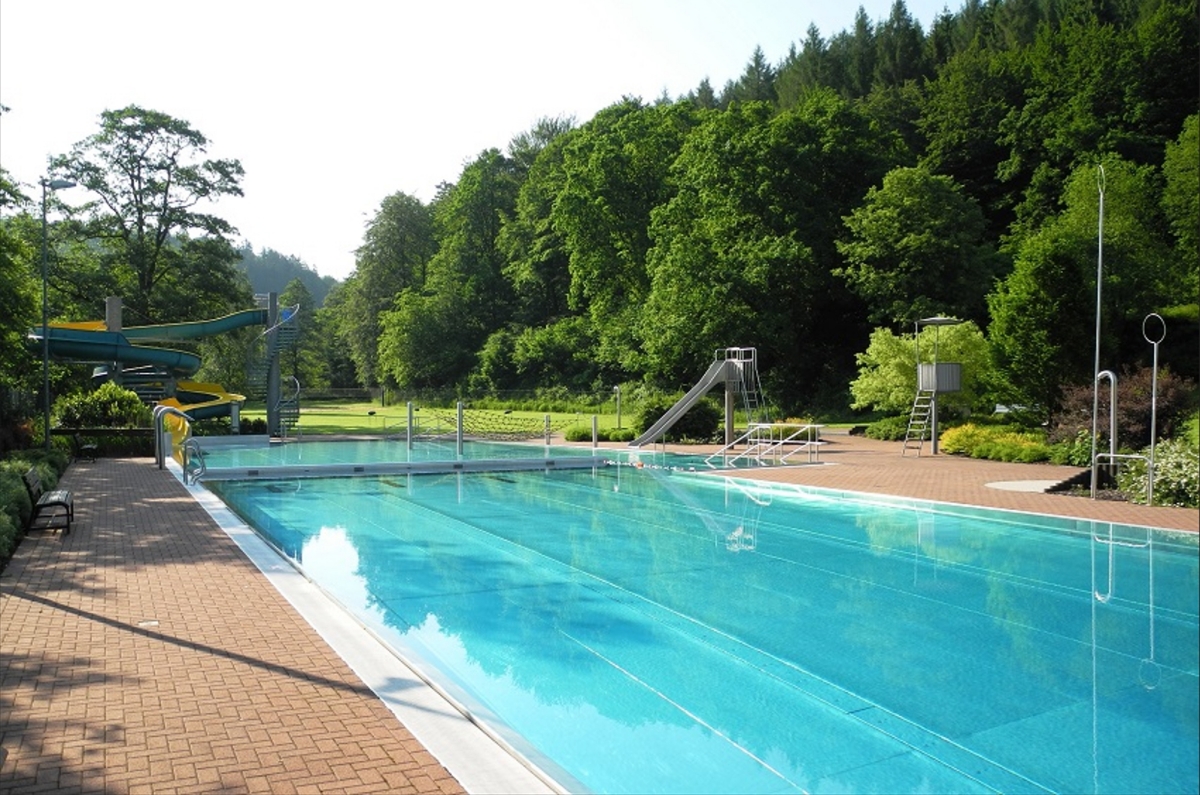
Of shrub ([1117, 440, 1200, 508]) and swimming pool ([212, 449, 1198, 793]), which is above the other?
shrub ([1117, 440, 1200, 508])

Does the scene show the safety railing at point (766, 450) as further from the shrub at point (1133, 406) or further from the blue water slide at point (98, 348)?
the blue water slide at point (98, 348)

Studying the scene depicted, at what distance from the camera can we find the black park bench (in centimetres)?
1246

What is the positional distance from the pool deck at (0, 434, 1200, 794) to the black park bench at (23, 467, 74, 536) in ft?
2.74

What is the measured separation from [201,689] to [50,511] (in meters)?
9.53

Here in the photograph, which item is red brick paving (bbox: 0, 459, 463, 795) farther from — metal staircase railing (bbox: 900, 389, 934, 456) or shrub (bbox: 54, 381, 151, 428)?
shrub (bbox: 54, 381, 151, 428)

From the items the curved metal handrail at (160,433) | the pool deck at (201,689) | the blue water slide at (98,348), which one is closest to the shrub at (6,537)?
the pool deck at (201,689)

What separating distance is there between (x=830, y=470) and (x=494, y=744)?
17.0 metres

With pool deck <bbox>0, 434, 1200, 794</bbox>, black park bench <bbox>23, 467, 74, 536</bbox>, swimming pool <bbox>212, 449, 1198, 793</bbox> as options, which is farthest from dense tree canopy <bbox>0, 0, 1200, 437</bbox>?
pool deck <bbox>0, 434, 1200, 794</bbox>

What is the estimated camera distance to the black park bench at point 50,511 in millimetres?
12461

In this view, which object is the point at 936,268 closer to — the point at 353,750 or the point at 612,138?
the point at 612,138

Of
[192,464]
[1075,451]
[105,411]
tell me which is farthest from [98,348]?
[1075,451]

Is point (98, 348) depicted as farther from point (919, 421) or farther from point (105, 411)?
point (919, 421)

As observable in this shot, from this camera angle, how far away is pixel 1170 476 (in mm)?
5602

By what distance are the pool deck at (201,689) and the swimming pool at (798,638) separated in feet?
1.69
